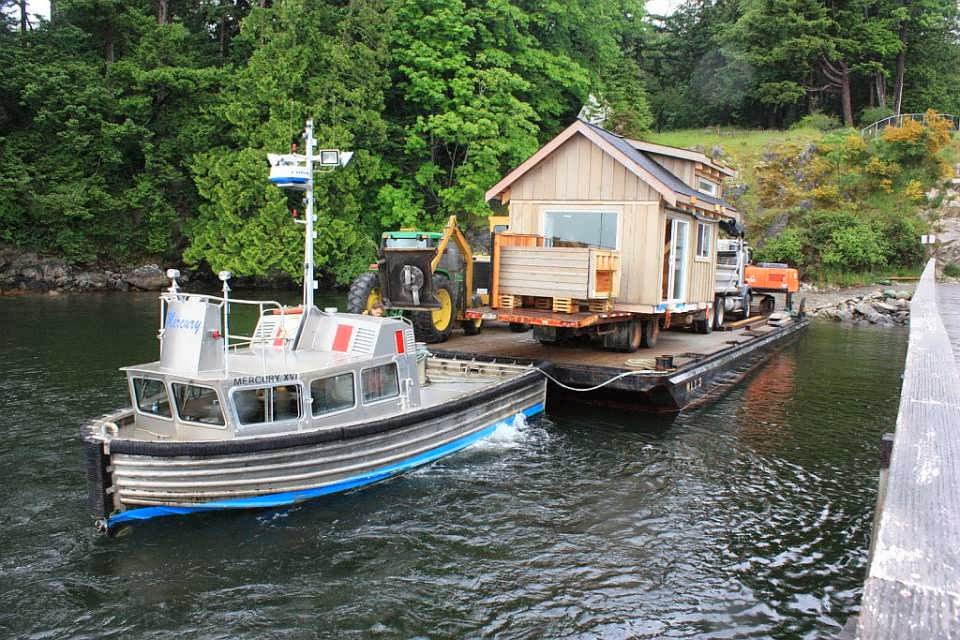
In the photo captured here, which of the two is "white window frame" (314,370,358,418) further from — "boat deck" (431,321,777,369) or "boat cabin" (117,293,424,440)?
"boat deck" (431,321,777,369)

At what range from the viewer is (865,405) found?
16.2 metres

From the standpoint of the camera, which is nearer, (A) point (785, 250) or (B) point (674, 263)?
(B) point (674, 263)

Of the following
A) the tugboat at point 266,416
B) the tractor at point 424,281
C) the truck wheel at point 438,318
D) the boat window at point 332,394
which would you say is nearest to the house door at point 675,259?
the tractor at point 424,281

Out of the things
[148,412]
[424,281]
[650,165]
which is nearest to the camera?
[148,412]

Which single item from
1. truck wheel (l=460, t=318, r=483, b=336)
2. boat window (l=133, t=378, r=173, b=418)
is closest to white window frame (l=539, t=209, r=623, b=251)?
truck wheel (l=460, t=318, r=483, b=336)

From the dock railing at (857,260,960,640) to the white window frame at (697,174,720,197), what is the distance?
37.0 feet

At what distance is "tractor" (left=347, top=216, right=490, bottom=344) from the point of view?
15555 mm

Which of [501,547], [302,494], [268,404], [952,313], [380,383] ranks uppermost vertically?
[952,313]

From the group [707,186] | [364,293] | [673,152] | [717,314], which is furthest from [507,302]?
[717,314]

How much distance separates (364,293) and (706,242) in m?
8.57

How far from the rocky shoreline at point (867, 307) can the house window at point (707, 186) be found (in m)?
15.8

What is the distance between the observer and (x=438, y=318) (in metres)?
17.3

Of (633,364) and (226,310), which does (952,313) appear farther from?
(226,310)

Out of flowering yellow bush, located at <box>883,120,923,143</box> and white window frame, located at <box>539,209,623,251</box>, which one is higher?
flowering yellow bush, located at <box>883,120,923,143</box>
